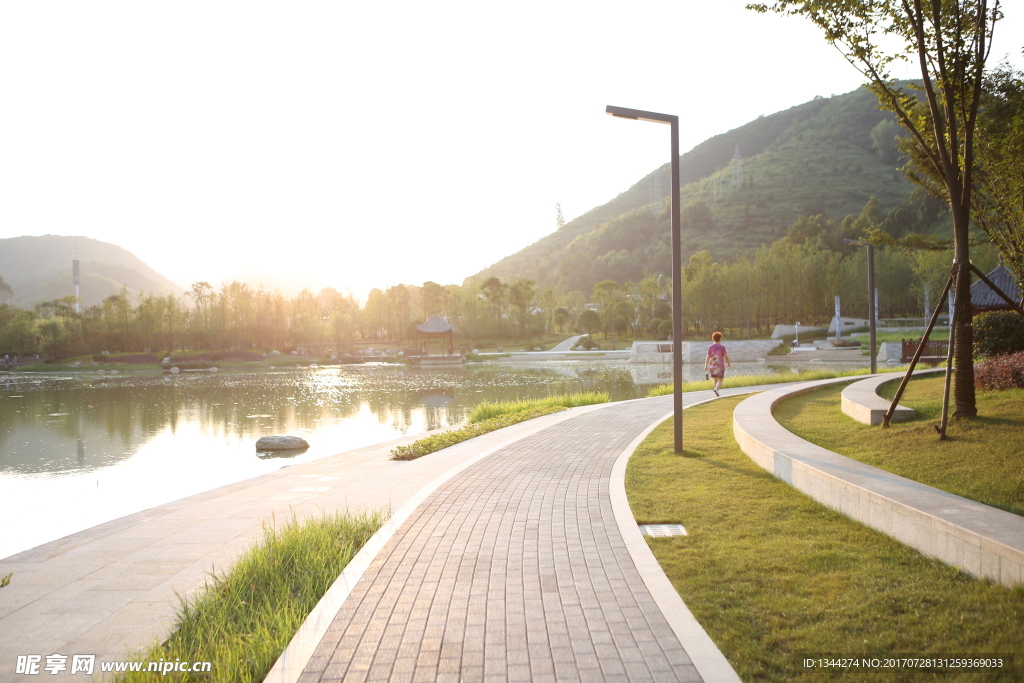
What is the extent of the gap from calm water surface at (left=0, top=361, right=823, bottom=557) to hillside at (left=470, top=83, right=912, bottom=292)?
84.5 meters

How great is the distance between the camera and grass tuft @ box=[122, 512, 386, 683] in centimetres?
311

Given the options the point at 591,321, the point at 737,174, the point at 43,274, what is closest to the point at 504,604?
the point at 591,321

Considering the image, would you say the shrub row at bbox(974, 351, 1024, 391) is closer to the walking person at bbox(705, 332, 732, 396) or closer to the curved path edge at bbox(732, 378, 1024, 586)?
the curved path edge at bbox(732, 378, 1024, 586)

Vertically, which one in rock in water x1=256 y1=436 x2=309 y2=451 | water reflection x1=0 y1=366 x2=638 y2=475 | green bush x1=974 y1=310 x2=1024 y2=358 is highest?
green bush x1=974 y1=310 x2=1024 y2=358

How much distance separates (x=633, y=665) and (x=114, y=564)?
4132mm

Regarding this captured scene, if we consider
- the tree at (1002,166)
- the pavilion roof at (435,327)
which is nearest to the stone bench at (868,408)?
the tree at (1002,166)

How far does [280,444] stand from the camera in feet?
40.8

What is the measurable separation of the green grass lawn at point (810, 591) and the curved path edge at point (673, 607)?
7cm

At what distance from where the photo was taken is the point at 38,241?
651 feet

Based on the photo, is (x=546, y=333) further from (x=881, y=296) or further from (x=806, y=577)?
(x=806, y=577)

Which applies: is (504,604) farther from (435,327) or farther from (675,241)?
(435,327)

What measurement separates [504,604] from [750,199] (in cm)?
13446

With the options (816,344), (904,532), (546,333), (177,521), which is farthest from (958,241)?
(546,333)

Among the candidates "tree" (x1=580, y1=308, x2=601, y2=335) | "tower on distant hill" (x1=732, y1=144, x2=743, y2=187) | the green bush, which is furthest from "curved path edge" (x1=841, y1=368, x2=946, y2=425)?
"tower on distant hill" (x1=732, y1=144, x2=743, y2=187)
